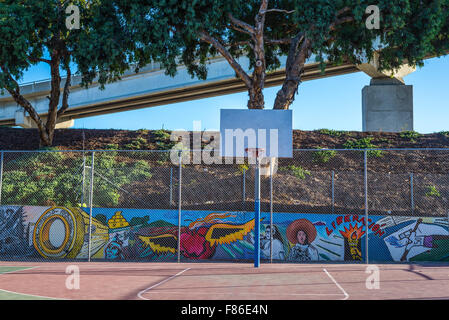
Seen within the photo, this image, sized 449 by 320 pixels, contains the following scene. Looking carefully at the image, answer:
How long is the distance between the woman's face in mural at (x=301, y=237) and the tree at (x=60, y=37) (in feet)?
30.1

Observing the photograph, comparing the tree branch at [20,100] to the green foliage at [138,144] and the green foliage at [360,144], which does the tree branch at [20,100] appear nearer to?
the green foliage at [138,144]

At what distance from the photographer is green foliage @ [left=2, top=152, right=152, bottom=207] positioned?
56.2ft

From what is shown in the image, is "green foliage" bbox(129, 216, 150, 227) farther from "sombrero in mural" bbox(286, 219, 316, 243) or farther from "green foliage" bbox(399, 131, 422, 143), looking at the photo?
"green foliage" bbox(399, 131, 422, 143)

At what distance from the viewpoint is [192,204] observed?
1738 cm

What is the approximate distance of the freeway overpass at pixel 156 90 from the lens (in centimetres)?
2827

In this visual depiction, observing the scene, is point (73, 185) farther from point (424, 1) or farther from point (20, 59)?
point (424, 1)

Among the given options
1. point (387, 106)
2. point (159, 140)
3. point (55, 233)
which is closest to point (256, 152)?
point (55, 233)

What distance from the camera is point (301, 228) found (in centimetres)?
1448

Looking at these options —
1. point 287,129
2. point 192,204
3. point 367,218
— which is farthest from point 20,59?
point 367,218

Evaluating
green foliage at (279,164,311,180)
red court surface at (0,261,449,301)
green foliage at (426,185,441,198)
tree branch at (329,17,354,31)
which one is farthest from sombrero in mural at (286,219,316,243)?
tree branch at (329,17,354,31)

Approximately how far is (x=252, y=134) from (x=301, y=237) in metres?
3.78

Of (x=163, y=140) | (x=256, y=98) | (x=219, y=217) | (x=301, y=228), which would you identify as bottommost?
(x=301, y=228)

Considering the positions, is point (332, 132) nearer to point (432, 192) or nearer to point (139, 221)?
point (432, 192)

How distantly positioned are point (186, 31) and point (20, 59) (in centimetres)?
736
